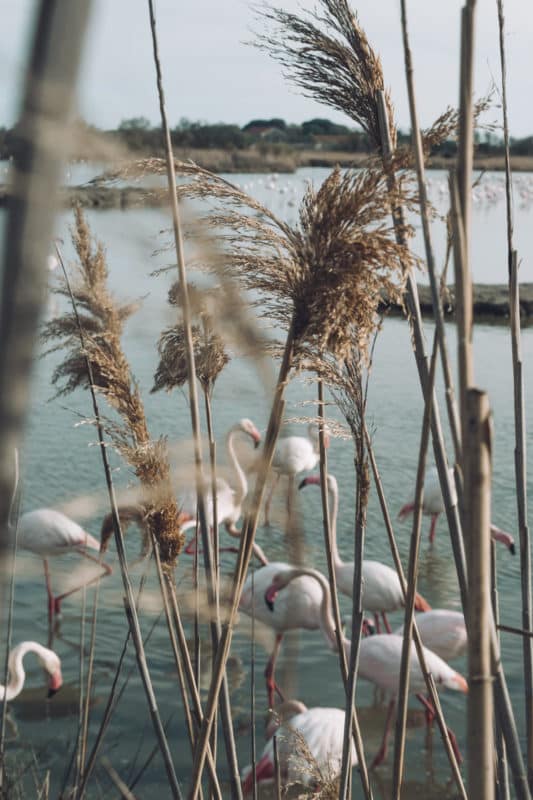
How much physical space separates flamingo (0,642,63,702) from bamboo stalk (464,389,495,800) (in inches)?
127

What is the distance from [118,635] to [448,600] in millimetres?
1792

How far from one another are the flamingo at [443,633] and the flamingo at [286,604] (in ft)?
1.70

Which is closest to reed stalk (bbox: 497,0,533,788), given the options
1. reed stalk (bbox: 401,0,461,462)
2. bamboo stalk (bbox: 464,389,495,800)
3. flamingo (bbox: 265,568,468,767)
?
reed stalk (bbox: 401,0,461,462)

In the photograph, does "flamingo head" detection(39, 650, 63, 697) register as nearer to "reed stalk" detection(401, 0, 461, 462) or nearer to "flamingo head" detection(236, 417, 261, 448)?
"flamingo head" detection(236, 417, 261, 448)

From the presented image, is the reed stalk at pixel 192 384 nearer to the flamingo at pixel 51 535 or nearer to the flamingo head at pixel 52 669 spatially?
the flamingo head at pixel 52 669

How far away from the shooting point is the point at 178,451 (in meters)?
0.95

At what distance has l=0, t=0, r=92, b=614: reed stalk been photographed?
0.34 feet

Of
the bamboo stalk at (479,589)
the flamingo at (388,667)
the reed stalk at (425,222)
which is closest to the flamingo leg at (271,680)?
the flamingo at (388,667)

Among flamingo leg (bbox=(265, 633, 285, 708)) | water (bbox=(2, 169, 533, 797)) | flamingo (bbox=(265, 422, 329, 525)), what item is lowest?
flamingo leg (bbox=(265, 633, 285, 708))

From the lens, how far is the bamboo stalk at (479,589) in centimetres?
43

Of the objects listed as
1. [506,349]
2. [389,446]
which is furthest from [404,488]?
[506,349]

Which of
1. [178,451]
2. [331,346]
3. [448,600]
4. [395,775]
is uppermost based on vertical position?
[331,346]

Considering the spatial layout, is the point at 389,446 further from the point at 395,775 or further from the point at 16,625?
the point at 395,775

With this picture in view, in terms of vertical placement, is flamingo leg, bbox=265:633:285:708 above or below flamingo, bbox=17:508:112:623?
below
